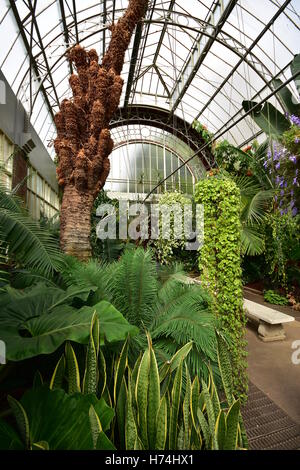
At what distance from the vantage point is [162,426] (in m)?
1.14

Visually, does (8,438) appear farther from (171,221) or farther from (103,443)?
(171,221)

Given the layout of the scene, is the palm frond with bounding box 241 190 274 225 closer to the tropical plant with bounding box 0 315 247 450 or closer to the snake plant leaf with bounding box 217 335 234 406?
the snake plant leaf with bounding box 217 335 234 406

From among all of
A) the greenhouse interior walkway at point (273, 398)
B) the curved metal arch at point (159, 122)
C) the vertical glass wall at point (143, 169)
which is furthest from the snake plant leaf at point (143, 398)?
the vertical glass wall at point (143, 169)

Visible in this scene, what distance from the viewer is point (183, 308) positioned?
2395mm

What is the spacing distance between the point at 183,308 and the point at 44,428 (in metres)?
1.50

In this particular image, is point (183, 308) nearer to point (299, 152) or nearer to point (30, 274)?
point (30, 274)

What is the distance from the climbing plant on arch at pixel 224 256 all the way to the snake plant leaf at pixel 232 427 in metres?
1.35

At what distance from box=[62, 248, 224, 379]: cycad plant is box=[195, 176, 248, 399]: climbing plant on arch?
18cm

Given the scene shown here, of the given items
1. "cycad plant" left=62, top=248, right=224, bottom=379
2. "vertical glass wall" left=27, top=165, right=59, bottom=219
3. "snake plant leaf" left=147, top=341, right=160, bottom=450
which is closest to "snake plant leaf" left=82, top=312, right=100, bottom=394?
"snake plant leaf" left=147, top=341, right=160, bottom=450

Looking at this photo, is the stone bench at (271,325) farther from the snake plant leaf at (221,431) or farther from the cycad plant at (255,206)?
the snake plant leaf at (221,431)

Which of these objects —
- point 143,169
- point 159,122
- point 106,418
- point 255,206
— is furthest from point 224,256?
point 159,122

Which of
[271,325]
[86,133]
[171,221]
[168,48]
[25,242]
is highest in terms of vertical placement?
[168,48]

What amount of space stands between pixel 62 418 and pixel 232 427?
709mm
